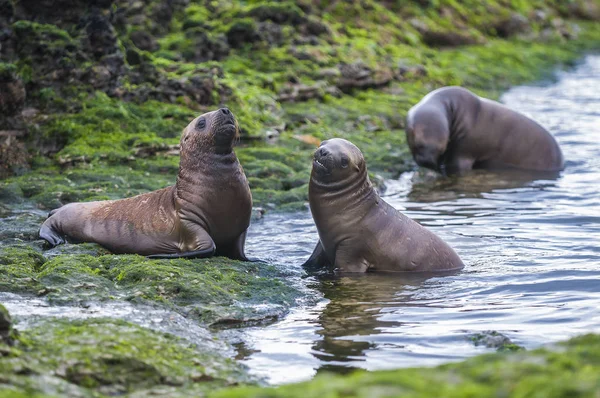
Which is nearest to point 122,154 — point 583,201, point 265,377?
point 583,201

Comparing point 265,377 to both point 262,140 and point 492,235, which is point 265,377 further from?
point 262,140

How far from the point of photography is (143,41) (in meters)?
16.9

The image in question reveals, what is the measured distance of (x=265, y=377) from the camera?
6.29 metres

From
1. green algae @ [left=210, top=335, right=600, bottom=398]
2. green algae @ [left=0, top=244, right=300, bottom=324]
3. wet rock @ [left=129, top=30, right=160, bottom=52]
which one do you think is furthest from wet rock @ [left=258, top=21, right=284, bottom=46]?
green algae @ [left=210, top=335, right=600, bottom=398]

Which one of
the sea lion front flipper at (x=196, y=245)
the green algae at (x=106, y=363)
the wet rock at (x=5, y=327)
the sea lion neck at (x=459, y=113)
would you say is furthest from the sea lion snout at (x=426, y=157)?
the wet rock at (x=5, y=327)

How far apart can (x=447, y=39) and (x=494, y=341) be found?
19132 mm

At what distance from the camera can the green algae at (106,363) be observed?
17.2 ft

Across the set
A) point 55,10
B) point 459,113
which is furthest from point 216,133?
point 459,113

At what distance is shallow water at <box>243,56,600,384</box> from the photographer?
6996 millimetres

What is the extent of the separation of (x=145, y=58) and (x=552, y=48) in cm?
1677

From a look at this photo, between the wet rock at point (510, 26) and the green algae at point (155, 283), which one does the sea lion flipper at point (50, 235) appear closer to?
the green algae at point (155, 283)

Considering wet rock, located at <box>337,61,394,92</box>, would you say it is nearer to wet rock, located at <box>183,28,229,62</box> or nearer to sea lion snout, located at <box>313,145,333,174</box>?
wet rock, located at <box>183,28,229,62</box>

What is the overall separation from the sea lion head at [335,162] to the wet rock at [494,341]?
9.77 feet

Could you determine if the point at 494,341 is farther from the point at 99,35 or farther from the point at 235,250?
the point at 99,35
